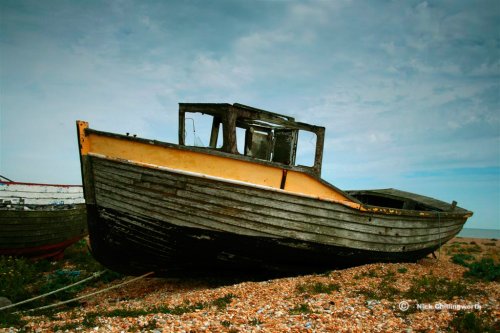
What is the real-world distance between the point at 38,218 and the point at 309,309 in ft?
31.7

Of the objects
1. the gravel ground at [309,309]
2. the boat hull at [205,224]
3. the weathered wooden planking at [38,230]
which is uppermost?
the boat hull at [205,224]

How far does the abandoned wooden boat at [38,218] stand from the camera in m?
10.0

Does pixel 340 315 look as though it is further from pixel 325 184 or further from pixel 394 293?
pixel 325 184

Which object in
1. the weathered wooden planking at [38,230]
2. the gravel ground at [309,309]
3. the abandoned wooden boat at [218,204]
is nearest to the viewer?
the gravel ground at [309,309]

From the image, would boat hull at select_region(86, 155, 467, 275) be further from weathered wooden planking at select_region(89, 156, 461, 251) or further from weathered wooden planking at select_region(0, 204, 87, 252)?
weathered wooden planking at select_region(0, 204, 87, 252)

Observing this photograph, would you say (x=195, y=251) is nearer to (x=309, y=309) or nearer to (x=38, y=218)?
(x=309, y=309)

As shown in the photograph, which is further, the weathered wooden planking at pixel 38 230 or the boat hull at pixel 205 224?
the weathered wooden planking at pixel 38 230

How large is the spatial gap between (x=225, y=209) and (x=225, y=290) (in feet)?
5.06

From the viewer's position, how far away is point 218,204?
20.6 ft

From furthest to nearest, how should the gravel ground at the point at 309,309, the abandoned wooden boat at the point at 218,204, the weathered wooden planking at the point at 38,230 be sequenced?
the weathered wooden planking at the point at 38,230
the abandoned wooden boat at the point at 218,204
the gravel ground at the point at 309,309

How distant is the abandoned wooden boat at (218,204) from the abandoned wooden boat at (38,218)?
15.7 ft

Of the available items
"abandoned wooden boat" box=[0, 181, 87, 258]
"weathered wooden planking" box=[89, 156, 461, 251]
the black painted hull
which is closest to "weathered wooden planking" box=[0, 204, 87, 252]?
"abandoned wooden boat" box=[0, 181, 87, 258]

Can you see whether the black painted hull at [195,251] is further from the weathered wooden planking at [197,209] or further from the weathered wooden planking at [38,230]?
the weathered wooden planking at [38,230]

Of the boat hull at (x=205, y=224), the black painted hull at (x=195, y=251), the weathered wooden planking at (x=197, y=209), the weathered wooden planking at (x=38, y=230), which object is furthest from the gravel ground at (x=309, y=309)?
the weathered wooden planking at (x=38, y=230)
